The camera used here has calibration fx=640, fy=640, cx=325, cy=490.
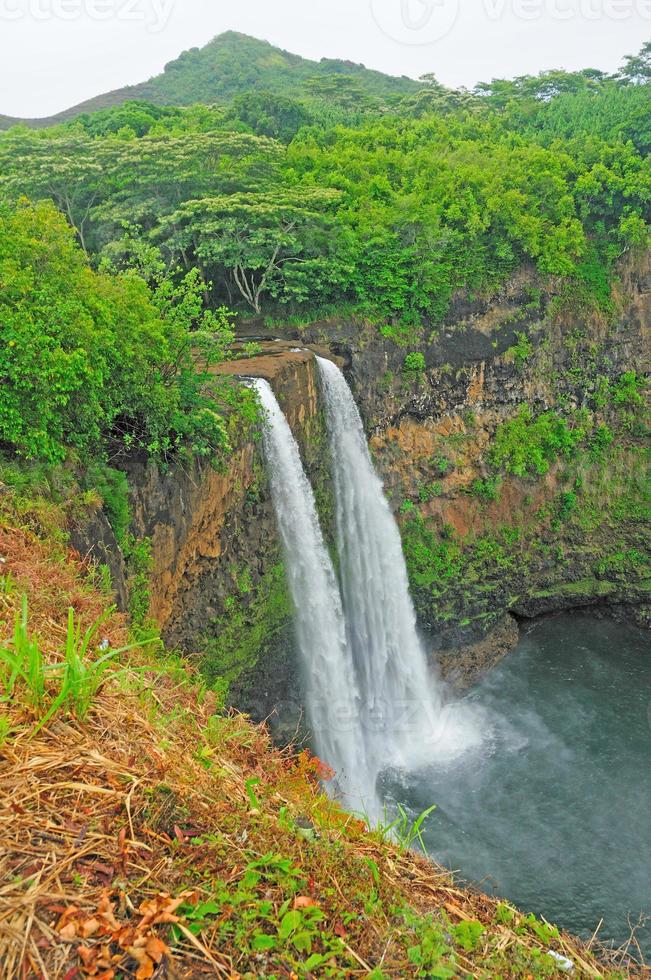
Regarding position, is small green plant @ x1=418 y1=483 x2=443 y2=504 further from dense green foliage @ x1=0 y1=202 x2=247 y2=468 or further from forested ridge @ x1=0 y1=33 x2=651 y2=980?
dense green foliage @ x1=0 y1=202 x2=247 y2=468

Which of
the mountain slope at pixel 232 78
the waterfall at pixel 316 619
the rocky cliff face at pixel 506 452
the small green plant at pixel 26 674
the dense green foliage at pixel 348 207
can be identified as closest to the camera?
the small green plant at pixel 26 674

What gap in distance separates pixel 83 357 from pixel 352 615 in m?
9.30

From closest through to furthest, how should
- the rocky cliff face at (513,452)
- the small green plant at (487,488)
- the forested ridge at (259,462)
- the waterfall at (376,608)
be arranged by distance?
the forested ridge at (259,462) < the waterfall at (376,608) < the rocky cliff face at (513,452) < the small green plant at (487,488)

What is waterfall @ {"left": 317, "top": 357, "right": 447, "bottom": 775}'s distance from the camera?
583 inches

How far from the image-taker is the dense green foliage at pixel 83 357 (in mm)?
7262

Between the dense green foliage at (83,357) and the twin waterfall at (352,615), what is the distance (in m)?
2.52

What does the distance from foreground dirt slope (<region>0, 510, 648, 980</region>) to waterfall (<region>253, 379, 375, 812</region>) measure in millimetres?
9240

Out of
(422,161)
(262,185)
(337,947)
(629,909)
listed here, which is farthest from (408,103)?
(337,947)

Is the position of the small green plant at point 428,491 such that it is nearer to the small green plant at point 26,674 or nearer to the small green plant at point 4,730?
the small green plant at point 26,674

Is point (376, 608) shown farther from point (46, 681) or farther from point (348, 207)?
point (46, 681)

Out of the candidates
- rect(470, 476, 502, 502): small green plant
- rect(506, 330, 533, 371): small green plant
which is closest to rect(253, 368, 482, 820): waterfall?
rect(470, 476, 502, 502): small green plant

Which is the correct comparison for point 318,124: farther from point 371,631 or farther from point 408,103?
point 371,631

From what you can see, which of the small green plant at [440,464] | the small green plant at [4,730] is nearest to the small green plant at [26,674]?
the small green plant at [4,730]

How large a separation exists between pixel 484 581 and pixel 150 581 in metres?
11.5
